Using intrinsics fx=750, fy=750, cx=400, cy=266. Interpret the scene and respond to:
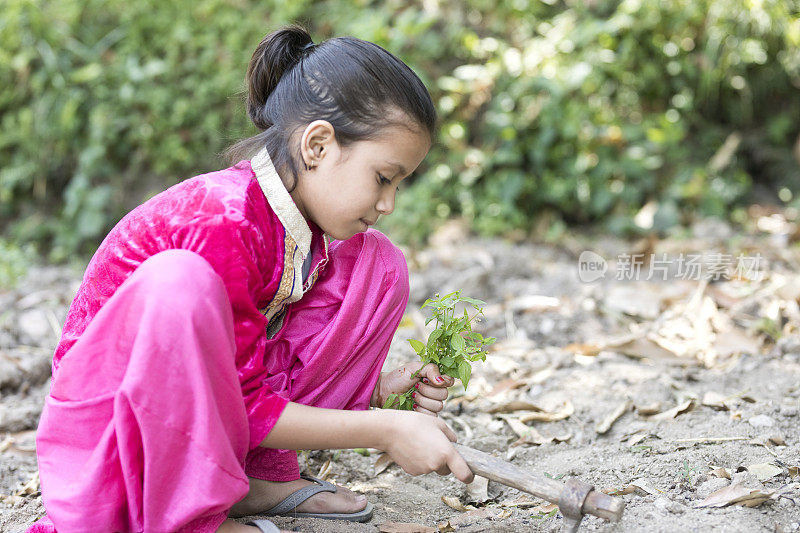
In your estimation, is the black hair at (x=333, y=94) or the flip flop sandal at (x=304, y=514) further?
the flip flop sandal at (x=304, y=514)

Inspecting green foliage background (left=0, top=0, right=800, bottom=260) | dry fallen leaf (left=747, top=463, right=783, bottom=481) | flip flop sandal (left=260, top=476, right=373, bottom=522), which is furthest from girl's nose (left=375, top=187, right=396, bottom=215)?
green foliage background (left=0, top=0, right=800, bottom=260)

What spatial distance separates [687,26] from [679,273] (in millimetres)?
1886

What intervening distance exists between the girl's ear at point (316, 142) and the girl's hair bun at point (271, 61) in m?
0.22

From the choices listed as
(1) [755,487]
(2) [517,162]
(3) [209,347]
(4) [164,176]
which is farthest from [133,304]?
(4) [164,176]

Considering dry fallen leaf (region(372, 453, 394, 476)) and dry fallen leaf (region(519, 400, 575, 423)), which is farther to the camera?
dry fallen leaf (region(519, 400, 575, 423))

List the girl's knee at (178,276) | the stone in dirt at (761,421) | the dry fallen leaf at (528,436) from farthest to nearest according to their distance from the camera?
the dry fallen leaf at (528,436)
the stone in dirt at (761,421)
the girl's knee at (178,276)

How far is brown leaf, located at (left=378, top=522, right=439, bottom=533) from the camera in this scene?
1.73 m

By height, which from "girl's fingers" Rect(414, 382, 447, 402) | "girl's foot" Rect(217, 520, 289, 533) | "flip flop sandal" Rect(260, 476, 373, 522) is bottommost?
"flip flop sandal" Rect(260, 476, 373, 522)

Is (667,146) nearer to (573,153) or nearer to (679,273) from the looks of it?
(573,153)

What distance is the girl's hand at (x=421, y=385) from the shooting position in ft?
6.05

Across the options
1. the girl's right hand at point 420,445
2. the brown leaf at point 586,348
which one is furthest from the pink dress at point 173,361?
the brown leaf at point 586,348

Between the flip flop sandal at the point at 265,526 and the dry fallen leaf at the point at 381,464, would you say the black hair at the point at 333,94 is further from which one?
the dry fallen leaf at the point at 381,464

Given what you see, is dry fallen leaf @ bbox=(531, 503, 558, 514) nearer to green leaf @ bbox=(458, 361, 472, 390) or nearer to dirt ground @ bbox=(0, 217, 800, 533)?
dirt ground @ bbox=(0, 217, 800, 533)

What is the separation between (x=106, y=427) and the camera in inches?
58.9
